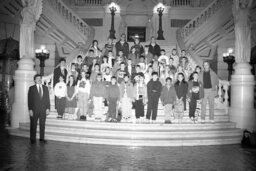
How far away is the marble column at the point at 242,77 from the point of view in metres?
10.3

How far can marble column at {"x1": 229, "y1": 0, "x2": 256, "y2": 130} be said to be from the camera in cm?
1027

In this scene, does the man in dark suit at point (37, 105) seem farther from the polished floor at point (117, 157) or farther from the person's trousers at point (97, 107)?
the person's trousers at point (97, 107)

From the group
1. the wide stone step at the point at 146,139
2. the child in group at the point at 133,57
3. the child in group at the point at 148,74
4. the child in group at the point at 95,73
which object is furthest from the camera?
the child in group at the point at 133,57

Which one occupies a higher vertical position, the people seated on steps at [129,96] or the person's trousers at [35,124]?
the people seated on steps at [129,96]

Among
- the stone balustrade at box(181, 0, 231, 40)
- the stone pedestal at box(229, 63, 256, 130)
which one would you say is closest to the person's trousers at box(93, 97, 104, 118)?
the stone pedestal at box(229, 63, 256, 130)

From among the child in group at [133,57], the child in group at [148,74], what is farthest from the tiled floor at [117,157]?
the child in group at [133,57]

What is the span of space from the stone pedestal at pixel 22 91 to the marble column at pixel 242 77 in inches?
297

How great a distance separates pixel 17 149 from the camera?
7301 mm

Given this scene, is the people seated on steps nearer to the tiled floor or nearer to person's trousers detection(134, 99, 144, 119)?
person's trousers detection(134, 99, 144, 119)

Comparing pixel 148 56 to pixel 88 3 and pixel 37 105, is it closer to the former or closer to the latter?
pixel 37 105

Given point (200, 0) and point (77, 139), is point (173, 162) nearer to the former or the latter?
point (77, 139)

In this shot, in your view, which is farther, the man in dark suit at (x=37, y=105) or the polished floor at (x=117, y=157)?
the man in dark suit at (x=37, y=105)

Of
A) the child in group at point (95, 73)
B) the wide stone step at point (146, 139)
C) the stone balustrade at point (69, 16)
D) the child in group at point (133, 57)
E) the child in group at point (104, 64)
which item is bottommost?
the wide stone step at point (146, 139)

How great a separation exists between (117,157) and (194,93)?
169 inches
